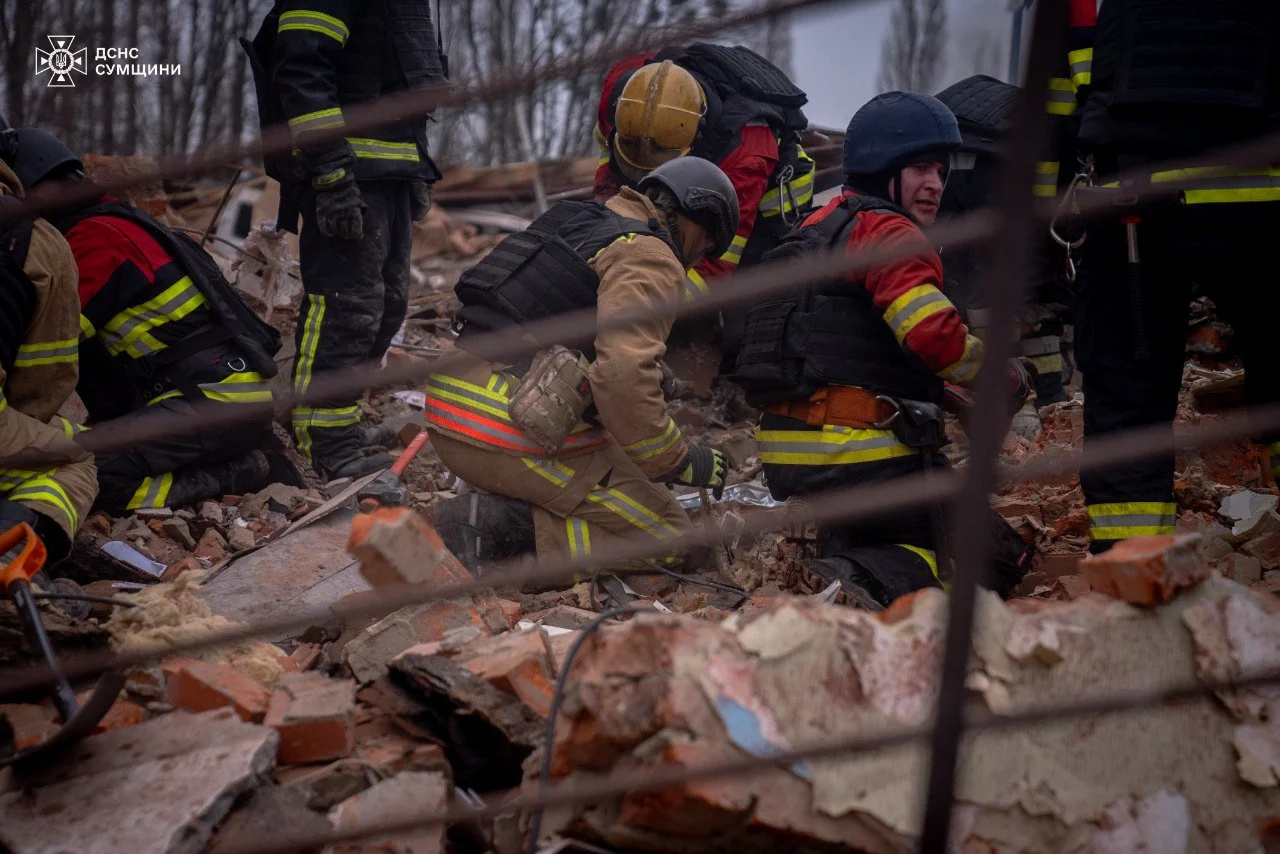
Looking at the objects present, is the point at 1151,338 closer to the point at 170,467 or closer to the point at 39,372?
the point at 39,372

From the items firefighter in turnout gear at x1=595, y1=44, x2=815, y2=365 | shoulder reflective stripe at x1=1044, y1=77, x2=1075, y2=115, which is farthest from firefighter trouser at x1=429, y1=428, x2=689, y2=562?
shoulder reflective stripe at x1=1044, y1=77, x2=1075, y2=115

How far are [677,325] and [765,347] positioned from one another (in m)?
2.39

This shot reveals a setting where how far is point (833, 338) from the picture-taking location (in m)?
3.39

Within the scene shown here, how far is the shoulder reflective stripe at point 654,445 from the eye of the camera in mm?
3516

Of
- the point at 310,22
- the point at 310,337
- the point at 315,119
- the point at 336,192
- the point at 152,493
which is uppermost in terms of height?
Result: the point at 310,22

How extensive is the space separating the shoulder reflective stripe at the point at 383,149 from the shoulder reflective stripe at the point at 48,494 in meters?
1.92

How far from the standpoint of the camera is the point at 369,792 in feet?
5.44

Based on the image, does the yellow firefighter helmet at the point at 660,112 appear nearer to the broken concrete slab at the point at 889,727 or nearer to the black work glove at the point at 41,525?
the black work glove at the point at 41,525

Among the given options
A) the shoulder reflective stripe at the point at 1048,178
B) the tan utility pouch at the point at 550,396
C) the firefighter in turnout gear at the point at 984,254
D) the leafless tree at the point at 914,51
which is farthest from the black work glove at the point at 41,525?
the leafless tree at the point at 914,51

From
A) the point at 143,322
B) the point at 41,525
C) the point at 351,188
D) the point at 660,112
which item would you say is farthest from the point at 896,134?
the point at 41,525

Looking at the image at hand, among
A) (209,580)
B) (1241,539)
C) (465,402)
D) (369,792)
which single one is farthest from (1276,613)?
(209,580)

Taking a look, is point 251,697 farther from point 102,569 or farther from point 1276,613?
point 102,569

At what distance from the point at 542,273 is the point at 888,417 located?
48.0 inches

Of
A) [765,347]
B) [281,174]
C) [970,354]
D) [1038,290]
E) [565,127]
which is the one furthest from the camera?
[565,127]
